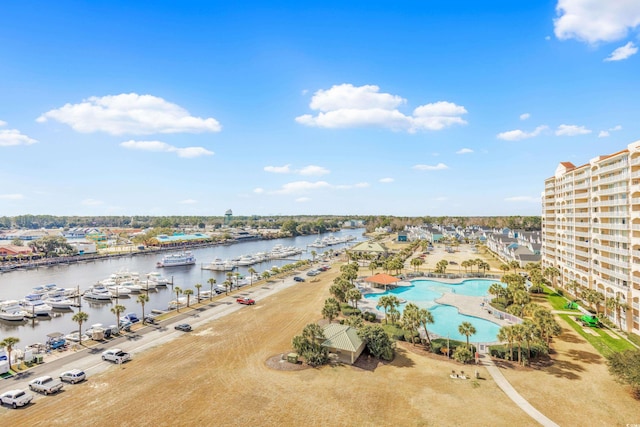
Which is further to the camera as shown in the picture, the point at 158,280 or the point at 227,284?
the point at 158,280

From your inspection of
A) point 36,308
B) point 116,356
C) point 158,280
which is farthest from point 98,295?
point 116,356

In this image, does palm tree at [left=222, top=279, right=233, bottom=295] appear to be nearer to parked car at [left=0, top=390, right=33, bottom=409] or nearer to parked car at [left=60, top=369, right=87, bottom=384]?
parked car at [left=60, top=369, right=87, bottom=384]

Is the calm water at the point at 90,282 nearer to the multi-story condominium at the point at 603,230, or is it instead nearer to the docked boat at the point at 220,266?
the docked boat at the point at 220,266

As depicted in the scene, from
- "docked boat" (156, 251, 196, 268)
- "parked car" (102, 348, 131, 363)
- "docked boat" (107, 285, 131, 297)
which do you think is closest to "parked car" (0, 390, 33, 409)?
"parked car" (102, 348, 131, 363)

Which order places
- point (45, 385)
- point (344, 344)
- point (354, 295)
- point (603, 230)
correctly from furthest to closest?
point (603, 230)
point (354, 295)
point (344, 344)
point (45, 385)

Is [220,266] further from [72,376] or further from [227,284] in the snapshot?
[72,376]

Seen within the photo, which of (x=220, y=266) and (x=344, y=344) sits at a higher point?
(x=344, y=344)
